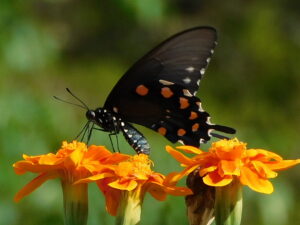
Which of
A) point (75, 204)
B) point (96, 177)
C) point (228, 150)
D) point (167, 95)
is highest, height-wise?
point (167, 95)

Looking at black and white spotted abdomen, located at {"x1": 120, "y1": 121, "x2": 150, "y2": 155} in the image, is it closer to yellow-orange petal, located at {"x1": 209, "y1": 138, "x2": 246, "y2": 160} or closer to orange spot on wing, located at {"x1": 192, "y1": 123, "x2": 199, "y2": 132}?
orange spot on wing, located at {"x1": 192, "y1": 123, "x2": 199, "y2": 132}

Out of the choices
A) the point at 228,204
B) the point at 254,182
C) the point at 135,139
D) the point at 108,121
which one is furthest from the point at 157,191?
the point at 108,121

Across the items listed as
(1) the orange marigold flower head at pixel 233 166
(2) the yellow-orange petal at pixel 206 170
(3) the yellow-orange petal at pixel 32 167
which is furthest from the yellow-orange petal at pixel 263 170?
(3) the yellow-orange petal at pixel 32 167

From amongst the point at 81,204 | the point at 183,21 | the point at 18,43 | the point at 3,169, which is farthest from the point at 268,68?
the point at 81,204

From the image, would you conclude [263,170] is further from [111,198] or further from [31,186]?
[31,186]

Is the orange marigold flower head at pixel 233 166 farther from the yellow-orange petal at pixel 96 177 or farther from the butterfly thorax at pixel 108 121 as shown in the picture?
the butterfly thorax at pixel 108 121

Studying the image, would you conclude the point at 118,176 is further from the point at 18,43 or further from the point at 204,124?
the point at 18,43
